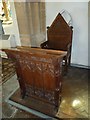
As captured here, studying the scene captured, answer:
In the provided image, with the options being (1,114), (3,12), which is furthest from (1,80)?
(3,12)

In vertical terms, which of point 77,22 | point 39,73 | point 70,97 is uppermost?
point 77,22

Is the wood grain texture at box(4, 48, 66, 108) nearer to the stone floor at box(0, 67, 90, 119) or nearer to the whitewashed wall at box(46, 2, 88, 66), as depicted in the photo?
the stone floor at box(0, 67, 90, 119)

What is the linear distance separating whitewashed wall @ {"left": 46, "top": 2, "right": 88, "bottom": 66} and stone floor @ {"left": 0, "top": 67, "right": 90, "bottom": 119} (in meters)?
0.29

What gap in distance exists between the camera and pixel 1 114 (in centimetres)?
183

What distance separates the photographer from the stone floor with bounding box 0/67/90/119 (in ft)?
5.87

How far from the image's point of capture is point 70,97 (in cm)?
203

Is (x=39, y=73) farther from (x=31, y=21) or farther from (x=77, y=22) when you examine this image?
(x=31, y=21)

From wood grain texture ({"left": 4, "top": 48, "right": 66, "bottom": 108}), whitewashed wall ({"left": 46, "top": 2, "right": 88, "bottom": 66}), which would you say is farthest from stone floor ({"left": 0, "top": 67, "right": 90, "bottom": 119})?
whitewashed wall ({"left": 46, "top": 2, "right": 88, "bottom": 66})

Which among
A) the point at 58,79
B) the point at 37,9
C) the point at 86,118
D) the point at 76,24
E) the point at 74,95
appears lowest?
the point at 86,118

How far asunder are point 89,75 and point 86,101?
0.66 metres

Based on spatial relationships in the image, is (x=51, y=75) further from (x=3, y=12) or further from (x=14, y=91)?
(x=3, y=12)

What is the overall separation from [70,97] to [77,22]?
1.27 m

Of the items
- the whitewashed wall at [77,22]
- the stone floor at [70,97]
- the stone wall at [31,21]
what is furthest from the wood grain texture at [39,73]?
the stone wall at [31,21]

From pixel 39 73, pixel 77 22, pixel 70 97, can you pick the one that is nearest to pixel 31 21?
pixel 77 22
